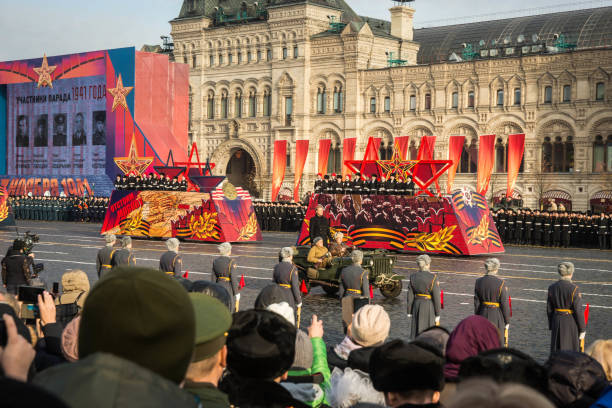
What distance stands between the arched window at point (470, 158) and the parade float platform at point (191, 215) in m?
21.4

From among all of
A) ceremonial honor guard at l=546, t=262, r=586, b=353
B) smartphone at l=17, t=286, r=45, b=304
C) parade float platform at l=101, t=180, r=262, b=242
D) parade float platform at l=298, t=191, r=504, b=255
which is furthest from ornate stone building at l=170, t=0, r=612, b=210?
smartphone at l=17, t=286, r=45, b=304

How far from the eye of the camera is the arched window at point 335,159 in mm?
53281

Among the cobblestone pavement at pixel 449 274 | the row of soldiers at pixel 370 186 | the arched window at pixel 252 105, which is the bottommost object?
the cobblestone pavement at pixel 449 274

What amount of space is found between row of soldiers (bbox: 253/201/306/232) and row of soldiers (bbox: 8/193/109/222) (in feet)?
35.4

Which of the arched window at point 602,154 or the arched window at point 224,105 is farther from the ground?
the arched window at point 224,105

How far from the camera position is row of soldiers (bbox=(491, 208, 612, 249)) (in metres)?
30.5

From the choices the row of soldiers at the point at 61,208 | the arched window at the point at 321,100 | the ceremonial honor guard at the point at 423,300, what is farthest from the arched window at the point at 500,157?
the ceremonial honor guard at the point at 423,300

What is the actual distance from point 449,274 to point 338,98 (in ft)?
113

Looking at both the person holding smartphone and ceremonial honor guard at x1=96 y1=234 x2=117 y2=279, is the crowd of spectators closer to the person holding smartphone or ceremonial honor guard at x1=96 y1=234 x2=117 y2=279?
the person holding smartphone

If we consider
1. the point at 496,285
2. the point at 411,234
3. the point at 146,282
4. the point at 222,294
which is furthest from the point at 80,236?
the point at 146,282

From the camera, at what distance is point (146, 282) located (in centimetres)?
224

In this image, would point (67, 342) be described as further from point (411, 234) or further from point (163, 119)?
point (163, 119)

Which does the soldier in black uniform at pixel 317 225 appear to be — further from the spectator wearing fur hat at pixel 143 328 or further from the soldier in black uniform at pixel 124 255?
the spectator wearing fur hat at pixel 143 328

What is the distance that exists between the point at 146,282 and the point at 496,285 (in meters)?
9.03
